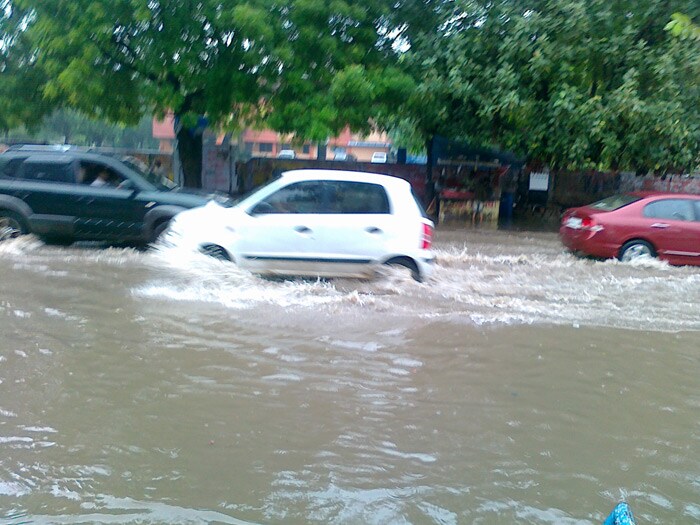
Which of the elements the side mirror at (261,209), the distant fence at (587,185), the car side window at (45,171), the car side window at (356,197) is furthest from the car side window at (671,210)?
the car side window at (45,171)

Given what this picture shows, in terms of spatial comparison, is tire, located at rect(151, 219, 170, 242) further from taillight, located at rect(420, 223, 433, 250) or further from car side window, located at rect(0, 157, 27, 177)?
taillight, located at rect(420, 223, 433, 250)

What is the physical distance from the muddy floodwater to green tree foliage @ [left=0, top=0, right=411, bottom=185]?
21.0 ft

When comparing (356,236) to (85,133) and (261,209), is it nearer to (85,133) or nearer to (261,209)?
(261,209)

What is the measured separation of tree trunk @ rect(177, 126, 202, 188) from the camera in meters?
17.7

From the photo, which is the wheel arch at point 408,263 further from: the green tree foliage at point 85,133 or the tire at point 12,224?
the green tree foliage at point 85,133

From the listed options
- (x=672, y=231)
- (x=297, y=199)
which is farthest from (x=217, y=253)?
(x=672, y=231)

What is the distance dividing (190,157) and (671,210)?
11.4 meters

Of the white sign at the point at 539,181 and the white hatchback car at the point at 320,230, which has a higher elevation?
the white sign at the point at 539,181

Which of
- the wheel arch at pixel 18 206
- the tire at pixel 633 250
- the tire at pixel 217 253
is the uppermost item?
the wheel arch at pixel 18 206

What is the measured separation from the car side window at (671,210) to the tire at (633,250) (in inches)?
19.7

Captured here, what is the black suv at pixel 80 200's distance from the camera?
10883mm

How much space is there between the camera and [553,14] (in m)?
15.1

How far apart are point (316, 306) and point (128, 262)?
3524 millimetres

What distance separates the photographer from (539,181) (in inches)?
776
